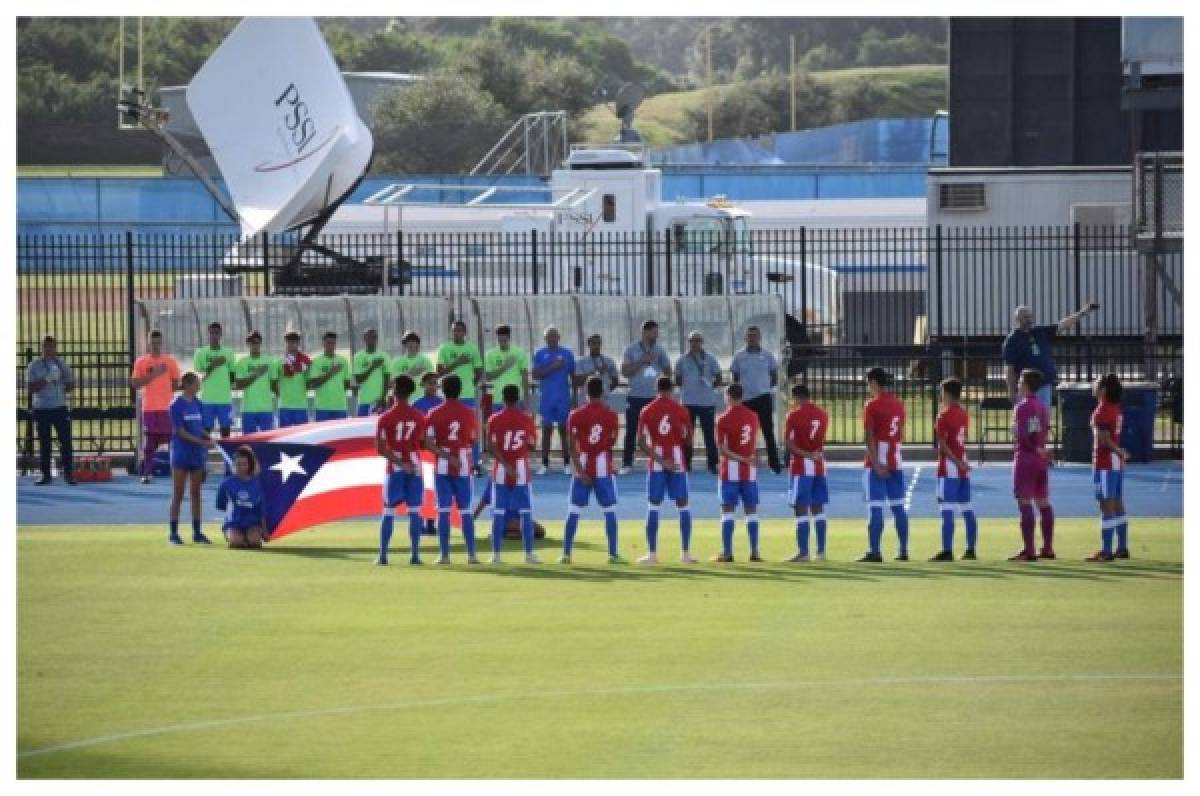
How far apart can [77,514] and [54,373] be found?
2855 mm

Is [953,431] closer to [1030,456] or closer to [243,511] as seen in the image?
[1030,456]

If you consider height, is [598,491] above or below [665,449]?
below

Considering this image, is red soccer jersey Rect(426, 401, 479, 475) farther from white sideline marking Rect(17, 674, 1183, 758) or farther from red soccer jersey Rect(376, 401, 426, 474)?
white sideline marking Rect(17, 674, 1183, 758)

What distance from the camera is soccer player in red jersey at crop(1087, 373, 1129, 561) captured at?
21578mm

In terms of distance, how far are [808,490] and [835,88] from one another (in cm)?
10887

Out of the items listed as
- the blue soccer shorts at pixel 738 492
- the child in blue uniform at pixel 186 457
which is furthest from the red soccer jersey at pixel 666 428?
the child in blue uniform at pixel 186 457

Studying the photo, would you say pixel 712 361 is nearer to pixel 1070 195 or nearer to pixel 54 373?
pixel 54 373

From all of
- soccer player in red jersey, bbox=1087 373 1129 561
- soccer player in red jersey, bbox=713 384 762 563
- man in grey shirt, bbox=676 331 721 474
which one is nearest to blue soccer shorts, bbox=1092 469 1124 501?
soccer player in red jersey, bbox=1087 373 1129 561

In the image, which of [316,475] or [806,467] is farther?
[316,475]

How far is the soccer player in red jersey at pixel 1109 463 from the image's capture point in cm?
2158

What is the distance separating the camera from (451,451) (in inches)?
855

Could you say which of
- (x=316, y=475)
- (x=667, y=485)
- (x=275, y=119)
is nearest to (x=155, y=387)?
(x=316, y=475)
